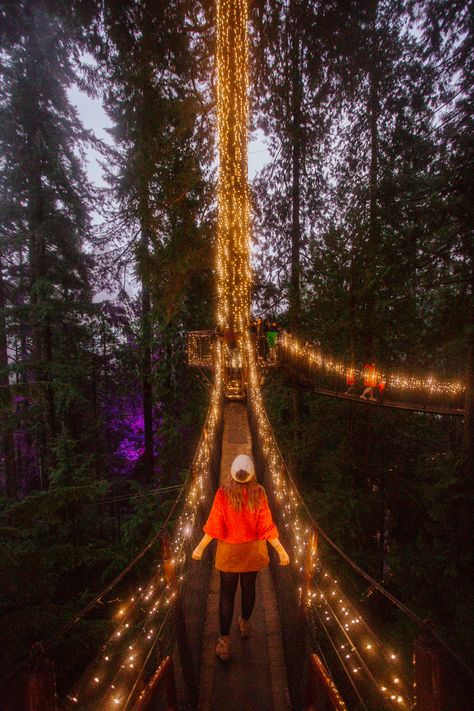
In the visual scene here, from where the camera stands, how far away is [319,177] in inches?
446

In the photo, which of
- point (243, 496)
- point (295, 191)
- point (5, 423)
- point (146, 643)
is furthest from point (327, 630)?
point (295, 191)

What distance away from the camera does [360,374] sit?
28.7 feet

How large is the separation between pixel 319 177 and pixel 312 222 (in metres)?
1.50

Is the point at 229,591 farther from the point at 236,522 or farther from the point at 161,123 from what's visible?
the point at 161,123

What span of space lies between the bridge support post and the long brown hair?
0.58 metres

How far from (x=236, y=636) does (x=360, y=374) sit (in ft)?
22.5

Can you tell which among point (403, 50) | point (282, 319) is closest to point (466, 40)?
point (403, 50)

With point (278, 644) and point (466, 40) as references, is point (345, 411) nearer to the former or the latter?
point (278, 644)

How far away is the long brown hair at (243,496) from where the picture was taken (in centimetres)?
269

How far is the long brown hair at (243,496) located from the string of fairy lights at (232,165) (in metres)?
7.06

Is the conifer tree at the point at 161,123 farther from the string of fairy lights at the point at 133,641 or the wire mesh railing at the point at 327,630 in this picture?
the string of fairy lights at the point at 133,641

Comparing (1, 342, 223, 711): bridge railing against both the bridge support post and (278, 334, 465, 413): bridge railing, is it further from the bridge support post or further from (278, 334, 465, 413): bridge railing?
(278, 334, 465, 413): bridge railing

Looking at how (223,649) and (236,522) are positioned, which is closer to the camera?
(236,522)

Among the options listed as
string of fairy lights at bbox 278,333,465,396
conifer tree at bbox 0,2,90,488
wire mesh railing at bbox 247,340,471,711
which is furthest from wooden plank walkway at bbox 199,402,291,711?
conifer tree at bbox 0,2,90,488
